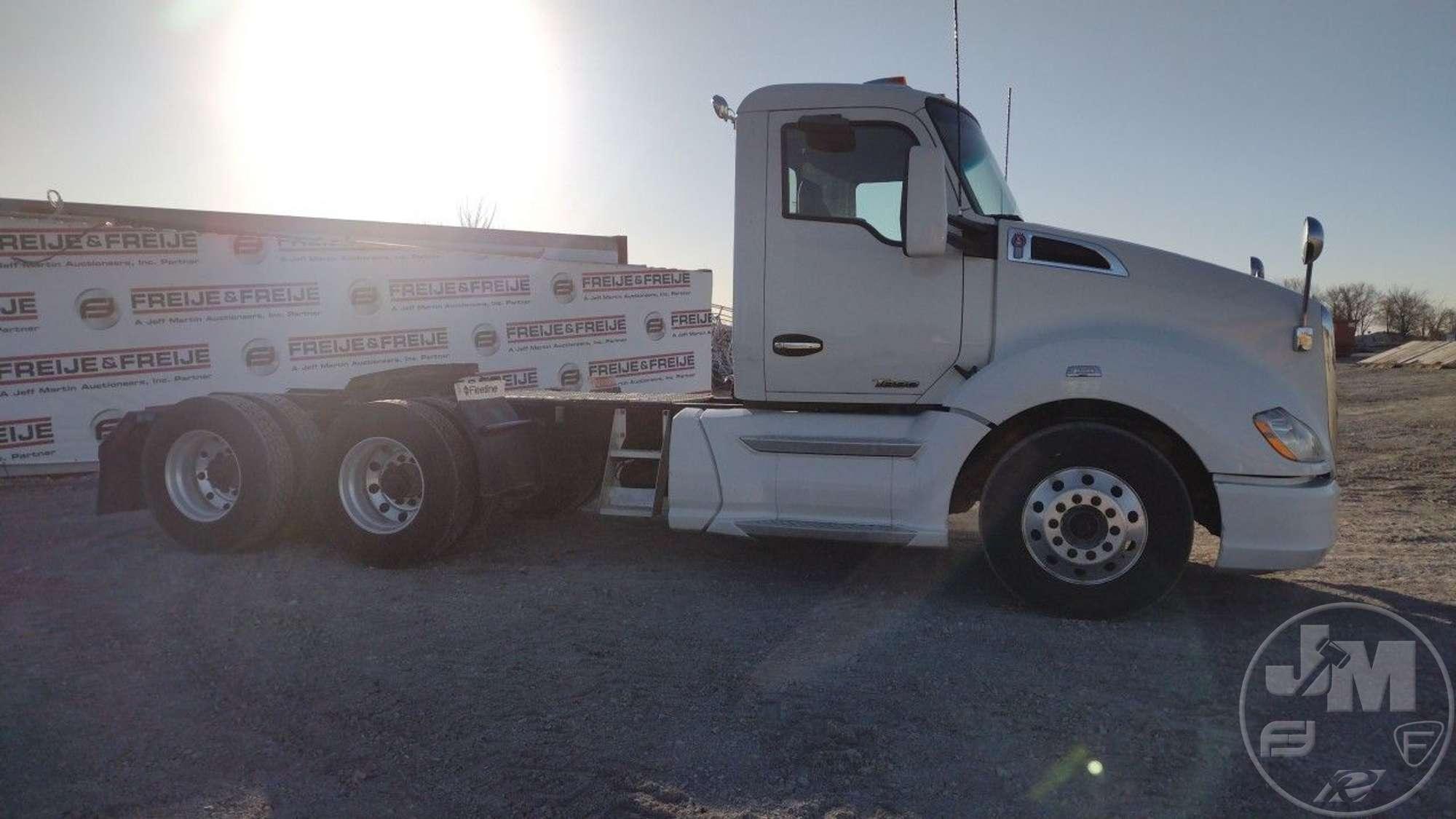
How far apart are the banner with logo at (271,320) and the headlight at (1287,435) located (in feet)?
16.4

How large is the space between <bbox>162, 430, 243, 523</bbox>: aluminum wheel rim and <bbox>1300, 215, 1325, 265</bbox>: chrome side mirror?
21.5 ft

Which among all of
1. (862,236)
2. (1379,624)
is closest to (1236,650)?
(1379,624)

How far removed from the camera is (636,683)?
3.68 m

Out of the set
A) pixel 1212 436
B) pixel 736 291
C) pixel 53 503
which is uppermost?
pixel 736 291

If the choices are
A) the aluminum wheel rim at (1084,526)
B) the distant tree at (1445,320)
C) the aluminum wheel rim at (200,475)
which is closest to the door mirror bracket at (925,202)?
the aluminum wheel rim at (1084,526)

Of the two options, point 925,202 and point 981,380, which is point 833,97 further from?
point 981,380

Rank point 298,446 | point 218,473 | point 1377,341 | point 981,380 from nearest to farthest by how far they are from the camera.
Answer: point 981,380
point 298,446
point 218,473
point 1377,341

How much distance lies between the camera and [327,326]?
12.4 m

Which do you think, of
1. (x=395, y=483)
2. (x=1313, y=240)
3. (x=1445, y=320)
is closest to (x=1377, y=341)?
(x=1445, y=320)

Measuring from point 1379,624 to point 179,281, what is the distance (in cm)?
1256

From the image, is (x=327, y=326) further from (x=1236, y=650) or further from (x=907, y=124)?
(x=1236, y=650)

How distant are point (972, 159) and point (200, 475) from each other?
5613mm

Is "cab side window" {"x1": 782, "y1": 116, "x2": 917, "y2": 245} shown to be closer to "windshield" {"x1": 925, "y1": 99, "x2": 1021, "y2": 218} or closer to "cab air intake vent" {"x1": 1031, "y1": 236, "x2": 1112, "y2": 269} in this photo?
"windshield" {"x1": 925, "y1": 99, "x2": 1021, "y2": 218}

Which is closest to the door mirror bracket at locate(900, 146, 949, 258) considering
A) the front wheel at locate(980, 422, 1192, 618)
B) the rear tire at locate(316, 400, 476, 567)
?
the front wheel at locate(980, 422, 1192, 618)
